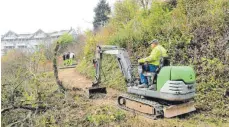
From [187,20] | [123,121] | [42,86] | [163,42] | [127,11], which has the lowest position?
[123,121]

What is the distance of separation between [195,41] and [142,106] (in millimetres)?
3386

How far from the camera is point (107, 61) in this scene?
1223cm

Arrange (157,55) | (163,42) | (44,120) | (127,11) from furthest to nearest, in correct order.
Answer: (127,11), (163,42), (157,55), (44,120)

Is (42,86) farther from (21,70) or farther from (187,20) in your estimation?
(187,20)

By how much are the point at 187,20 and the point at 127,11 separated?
17.3 feet

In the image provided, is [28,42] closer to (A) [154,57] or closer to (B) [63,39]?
(B) [63,39]

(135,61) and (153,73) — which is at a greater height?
(135,61)

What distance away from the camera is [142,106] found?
6.57m

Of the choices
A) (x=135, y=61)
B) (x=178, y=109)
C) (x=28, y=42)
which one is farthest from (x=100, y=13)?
(x=178, y=109)

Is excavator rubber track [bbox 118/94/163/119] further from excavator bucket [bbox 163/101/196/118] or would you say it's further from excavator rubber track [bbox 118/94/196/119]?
excavator bucket [bbox 163/101/196/118]

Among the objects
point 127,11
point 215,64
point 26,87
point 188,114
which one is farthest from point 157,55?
point 127,11

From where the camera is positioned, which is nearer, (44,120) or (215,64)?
(44,120)

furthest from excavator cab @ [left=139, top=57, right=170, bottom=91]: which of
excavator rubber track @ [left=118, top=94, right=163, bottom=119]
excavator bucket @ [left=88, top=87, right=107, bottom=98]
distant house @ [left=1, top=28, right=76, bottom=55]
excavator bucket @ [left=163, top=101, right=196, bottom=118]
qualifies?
distant house @ [left=1, top=28, right=76, bottom=55]

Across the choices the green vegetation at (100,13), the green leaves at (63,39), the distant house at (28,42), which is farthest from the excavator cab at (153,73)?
the green vegetation at (100,13)
